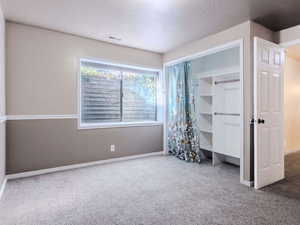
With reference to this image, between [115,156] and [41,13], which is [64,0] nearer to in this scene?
[41,13]

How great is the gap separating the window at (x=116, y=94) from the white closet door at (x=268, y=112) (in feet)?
8.03

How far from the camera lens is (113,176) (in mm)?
2996

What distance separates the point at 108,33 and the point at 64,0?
3.42ft

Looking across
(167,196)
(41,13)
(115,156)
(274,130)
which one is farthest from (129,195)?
(41,13)

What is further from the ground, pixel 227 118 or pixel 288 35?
pixel 288 35

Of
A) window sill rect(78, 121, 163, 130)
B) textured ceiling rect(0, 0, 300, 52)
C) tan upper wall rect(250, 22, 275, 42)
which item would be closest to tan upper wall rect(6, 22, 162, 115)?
textured ceiling rect(0, 0, 300, 52)

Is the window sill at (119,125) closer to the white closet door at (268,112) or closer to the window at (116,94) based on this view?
the window at (116,94)

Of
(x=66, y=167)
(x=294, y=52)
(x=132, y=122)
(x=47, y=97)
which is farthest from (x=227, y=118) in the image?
(x=47, y=97)

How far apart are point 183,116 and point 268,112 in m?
1.69

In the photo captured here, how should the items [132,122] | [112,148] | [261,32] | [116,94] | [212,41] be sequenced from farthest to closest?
[132,122], [116,94], [112,148], [212,41], [261,32]

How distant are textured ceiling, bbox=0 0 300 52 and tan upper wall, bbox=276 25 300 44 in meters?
0.09

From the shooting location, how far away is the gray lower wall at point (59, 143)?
2914 mm

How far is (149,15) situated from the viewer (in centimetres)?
259

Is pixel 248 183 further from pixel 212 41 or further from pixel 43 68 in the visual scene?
pixel 43 68
